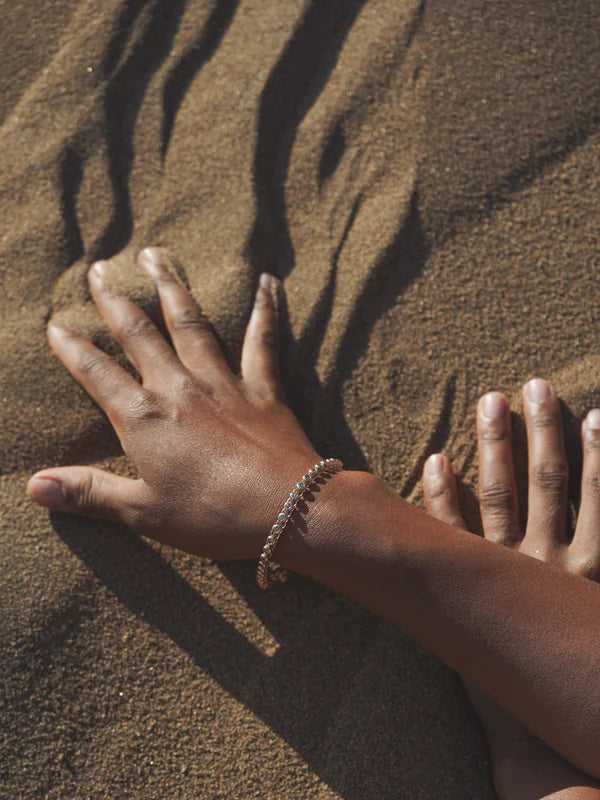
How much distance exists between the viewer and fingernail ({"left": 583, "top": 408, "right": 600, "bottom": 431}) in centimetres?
177

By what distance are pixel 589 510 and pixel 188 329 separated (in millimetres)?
1139

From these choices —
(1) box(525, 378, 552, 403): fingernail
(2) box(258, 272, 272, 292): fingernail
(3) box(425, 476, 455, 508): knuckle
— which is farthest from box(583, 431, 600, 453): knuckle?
(2) box(258, 272, 272, 292): fingernail

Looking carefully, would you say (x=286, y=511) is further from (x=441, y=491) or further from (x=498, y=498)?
(x=498, y=498)

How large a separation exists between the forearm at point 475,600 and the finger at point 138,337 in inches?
21.2

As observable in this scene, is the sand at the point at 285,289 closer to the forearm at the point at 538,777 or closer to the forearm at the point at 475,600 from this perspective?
the forearm at the point at 538,777

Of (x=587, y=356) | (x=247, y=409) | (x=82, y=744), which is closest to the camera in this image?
(x=82, y=744)

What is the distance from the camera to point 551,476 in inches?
68.0

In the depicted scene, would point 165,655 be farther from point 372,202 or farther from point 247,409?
point 372,202

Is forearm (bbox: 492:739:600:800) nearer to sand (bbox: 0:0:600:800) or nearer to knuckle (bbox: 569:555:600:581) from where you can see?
sand (bbox: 0:0:600:800)

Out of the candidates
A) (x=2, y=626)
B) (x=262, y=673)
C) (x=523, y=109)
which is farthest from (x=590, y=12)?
(x=2, y=626)

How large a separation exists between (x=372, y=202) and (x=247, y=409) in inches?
29.2

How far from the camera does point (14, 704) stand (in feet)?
5.28

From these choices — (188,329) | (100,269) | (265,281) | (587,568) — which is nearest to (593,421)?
(587,568)

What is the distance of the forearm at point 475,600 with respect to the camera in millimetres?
1421
